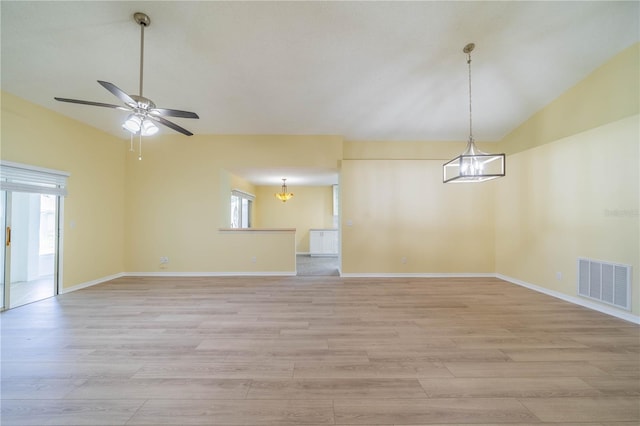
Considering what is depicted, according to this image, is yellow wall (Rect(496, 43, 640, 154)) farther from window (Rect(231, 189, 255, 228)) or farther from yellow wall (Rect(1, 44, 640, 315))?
window (Rect(231, 189, 255, 228))

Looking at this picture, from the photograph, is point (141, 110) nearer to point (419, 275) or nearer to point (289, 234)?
point (289, 234)

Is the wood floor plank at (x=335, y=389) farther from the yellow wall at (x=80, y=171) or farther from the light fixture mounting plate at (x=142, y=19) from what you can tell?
the yellow wall at (x=80, y=171)

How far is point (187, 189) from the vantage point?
16.5 ft

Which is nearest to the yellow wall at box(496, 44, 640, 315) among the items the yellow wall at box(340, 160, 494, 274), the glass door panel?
the yellow wall at box(340, 160, 494, 274)

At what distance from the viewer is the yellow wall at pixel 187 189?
496 centimetres

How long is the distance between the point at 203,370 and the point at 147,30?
3.59 m

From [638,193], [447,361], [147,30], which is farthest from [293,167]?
[638,193]

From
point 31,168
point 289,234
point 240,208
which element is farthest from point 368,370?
point 240,208

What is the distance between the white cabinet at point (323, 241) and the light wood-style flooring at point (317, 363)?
14.6 ft

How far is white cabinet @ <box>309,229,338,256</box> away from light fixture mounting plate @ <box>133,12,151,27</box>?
20.7 ft

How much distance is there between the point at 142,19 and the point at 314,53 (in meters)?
1.88

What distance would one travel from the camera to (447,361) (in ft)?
6.77

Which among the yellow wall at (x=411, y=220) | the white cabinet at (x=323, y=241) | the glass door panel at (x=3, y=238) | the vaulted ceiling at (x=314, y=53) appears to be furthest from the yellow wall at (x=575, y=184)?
the glass door panel at (x=3, y=238)

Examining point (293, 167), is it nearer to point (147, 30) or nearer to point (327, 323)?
point (147, 30)
